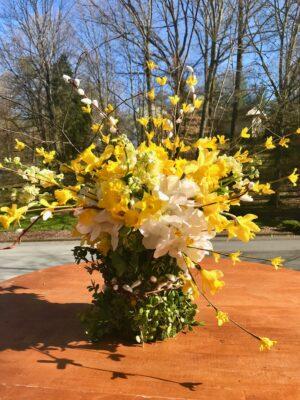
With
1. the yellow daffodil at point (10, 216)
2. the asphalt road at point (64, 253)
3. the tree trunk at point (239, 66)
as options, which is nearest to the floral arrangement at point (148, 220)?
the yellow daffodil at point (10, 216)

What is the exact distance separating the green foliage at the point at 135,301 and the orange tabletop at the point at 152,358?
0.16ft

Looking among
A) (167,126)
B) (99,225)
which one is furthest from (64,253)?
(99,225)

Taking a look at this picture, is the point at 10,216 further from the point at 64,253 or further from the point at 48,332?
the point at 64,253

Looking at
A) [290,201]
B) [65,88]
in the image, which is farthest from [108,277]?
[65,88]

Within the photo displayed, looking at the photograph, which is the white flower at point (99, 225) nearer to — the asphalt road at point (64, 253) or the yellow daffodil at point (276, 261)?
the yellow daffodil at point (276, 261)

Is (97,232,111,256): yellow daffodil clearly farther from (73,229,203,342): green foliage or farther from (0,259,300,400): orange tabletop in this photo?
(0,259,300,400): orange tabletop

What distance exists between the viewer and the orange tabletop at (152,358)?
3.94ft

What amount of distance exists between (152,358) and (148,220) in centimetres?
44

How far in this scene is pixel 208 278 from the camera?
52.5 inches

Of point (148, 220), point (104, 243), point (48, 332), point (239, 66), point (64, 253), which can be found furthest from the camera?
point (239, 66)

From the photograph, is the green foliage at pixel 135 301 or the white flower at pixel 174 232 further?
the green foliage at pixel 135 301

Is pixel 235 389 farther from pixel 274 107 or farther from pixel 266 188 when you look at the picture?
pixel 274 107

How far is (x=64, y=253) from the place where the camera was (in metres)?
7.95

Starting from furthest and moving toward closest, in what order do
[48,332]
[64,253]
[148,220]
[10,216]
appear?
[64,253]
[48,332]
[148,220]
[10,216]
